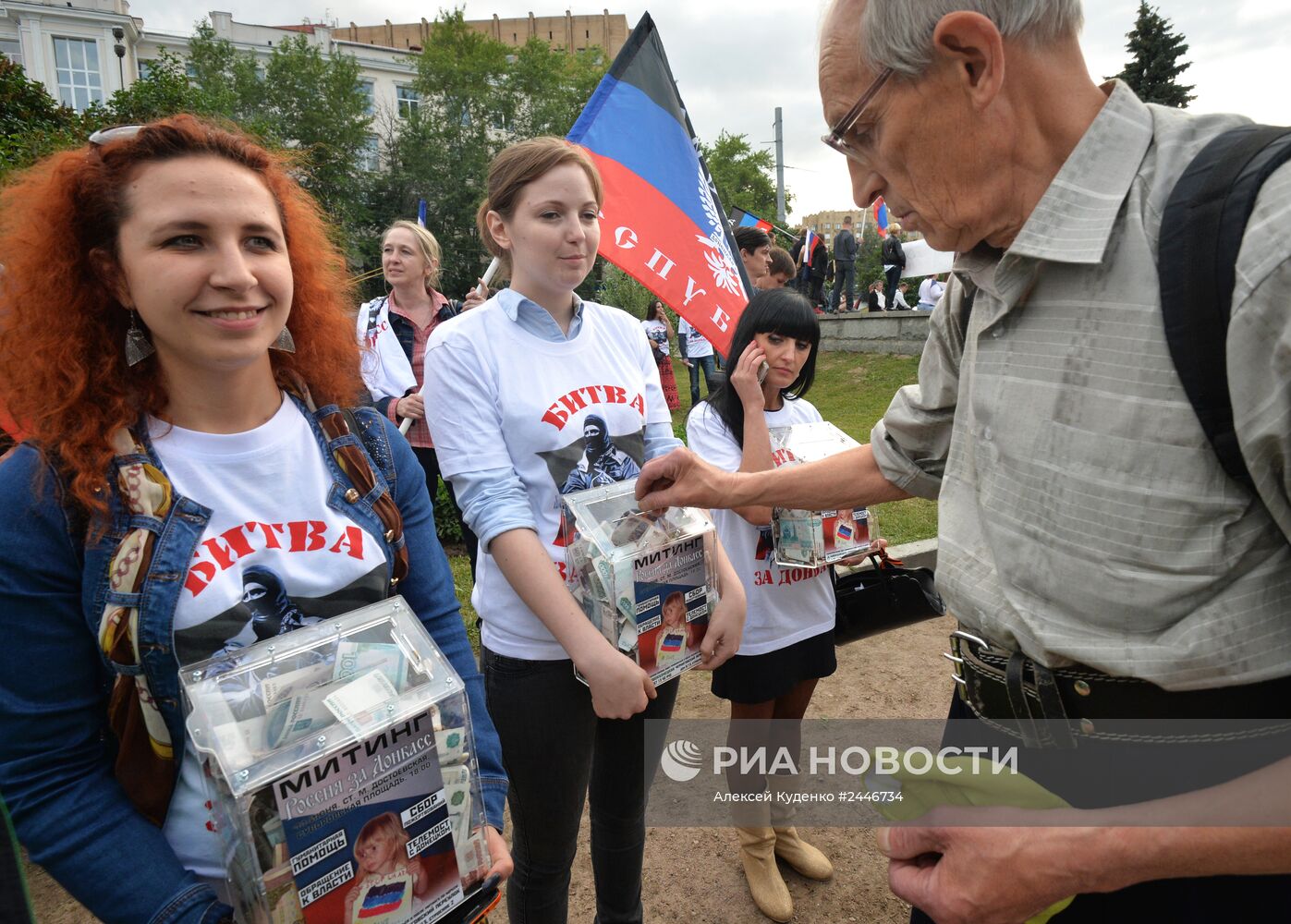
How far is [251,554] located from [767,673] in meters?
1.84

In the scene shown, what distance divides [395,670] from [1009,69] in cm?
139

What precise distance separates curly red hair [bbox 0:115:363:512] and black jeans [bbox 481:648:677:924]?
108cm

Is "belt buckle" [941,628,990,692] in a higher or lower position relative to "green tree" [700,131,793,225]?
lower

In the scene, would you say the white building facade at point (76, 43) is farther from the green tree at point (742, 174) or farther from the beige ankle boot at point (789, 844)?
the beige ankle boot at point (789, 844)

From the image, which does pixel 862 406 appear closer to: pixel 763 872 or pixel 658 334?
pixel 658 334

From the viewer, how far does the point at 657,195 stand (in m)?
3.67

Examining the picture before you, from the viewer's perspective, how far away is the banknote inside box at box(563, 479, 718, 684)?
1.64m

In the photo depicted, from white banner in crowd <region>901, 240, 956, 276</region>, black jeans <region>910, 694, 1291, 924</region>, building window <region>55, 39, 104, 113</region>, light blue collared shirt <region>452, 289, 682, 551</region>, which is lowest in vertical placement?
black jeans <region>910, 694, 1291, 924</region>

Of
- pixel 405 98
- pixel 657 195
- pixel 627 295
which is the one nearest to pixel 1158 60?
pixel 627 295

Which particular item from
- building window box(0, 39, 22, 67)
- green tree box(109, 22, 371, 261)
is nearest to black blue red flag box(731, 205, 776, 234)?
green tree box(109, 22, 371, 261)

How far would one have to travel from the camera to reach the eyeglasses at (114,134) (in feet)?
4.25

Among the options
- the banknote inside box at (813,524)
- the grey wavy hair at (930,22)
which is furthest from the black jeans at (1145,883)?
the banknote inside box at (813,524)

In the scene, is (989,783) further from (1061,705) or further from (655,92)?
(655,92)

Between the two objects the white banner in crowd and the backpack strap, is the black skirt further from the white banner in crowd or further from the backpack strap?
the white banner in crowd
